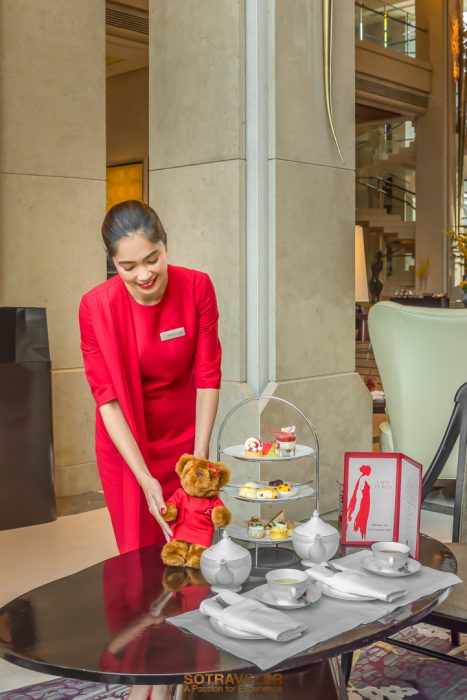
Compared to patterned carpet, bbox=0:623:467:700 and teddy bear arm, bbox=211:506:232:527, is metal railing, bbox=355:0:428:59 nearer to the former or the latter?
patterned carpet, bbox=0:623:467:700

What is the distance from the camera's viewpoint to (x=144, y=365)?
2.59m

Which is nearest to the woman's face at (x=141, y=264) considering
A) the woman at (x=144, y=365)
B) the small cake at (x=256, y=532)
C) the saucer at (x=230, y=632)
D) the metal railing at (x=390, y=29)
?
the woman at (x=144, y=365)

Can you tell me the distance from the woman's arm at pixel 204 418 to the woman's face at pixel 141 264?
0.41 m

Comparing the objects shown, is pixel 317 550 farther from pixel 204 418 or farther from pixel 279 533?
pixel 204 418

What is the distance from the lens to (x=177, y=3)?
4.66m

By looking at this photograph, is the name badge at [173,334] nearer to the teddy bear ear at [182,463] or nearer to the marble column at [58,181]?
the teddy bear ear at [182,463]

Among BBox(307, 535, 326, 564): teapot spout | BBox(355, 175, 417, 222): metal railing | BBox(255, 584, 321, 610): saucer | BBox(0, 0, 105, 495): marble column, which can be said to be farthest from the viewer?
BBox(355, 175, 417, 222): metal railing

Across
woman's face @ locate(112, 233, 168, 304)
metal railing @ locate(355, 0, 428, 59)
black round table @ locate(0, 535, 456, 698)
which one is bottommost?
black round table @ locate(0, 535, 456, 698)

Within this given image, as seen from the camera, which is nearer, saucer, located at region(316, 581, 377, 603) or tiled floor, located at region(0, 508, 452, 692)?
saucer, located at region(316, 581, 377, 603)

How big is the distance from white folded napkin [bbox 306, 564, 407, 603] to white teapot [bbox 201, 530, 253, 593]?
14cm

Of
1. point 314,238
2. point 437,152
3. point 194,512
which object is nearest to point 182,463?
point 194,512

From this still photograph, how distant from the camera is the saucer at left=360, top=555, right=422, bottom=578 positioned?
1865mm

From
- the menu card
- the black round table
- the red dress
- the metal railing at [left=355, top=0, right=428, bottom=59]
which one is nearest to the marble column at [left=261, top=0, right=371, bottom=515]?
the red dress

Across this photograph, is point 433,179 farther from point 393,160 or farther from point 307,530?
point 307,530
